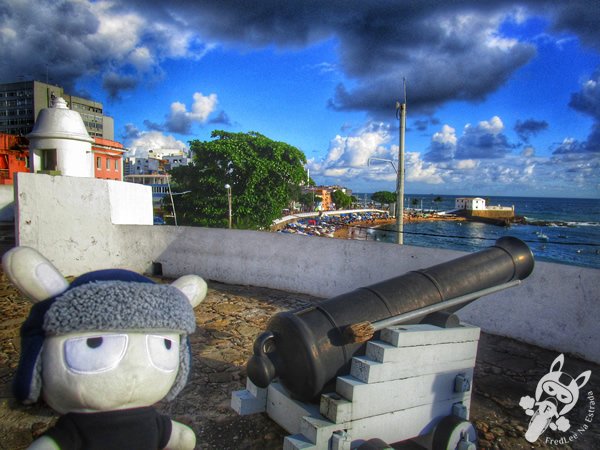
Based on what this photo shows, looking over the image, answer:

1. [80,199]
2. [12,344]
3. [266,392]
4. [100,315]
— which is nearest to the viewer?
[100,315]

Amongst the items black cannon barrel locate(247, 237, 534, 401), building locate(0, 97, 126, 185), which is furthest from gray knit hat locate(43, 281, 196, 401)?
building locate(0, 97, 126, 185)

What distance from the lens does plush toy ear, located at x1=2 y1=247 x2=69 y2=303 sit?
1865 millimetres

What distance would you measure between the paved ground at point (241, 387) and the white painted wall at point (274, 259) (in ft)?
1.07

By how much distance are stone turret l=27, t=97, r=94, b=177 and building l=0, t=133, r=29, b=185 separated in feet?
45.3

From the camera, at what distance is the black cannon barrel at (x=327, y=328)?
253 cm

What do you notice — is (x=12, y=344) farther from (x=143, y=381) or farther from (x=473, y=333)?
(x=473, y=333)

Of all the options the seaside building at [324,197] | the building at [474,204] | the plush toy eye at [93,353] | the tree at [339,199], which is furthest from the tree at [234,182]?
the building at [474,204]

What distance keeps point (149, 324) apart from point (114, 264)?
7310 mm

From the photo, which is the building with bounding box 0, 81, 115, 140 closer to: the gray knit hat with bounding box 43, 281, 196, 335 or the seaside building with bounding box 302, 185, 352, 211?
the seaside building with bounding box 302, 185, 352, 211

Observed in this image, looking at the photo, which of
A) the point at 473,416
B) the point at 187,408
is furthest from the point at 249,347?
the point at 473,416

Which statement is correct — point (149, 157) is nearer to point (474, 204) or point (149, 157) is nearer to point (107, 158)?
point (107, 158)

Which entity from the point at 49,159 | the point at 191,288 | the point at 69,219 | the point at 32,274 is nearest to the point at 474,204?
the point at 49,159

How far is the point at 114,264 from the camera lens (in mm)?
8578

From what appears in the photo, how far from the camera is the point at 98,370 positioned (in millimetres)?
1834
